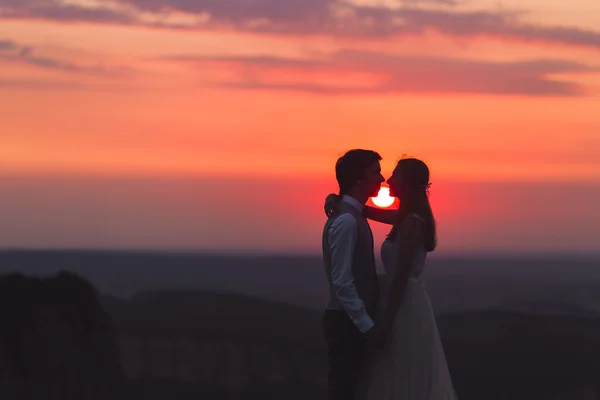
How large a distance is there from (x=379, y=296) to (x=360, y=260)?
461mm

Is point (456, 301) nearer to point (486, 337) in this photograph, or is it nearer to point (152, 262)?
point (486, 337)

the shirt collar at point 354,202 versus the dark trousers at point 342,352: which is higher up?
the shirt collar at point 354,202

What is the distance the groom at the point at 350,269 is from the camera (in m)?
8.16

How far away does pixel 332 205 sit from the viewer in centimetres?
848

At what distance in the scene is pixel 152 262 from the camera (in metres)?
144

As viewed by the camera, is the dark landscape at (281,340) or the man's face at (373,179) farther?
the dark landscape at (281,340)

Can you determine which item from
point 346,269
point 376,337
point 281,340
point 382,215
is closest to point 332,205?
point 346,269

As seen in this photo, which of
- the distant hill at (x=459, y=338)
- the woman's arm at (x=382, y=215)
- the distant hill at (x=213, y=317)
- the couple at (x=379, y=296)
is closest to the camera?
the couple at (x=379, y=296)

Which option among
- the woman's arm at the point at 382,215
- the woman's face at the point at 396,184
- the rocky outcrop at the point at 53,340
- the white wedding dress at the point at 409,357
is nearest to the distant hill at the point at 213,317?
the rocky outcrop at the point at 53,340

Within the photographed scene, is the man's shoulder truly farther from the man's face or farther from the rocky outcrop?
the rocky outcrop

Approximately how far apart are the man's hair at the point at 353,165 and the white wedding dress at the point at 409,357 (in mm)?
694

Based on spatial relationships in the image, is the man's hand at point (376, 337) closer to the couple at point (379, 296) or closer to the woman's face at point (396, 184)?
the couple at point (379, 296)

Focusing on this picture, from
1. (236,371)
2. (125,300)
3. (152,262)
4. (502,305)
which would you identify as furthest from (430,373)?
(152,262)

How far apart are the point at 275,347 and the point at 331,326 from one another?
120ft
